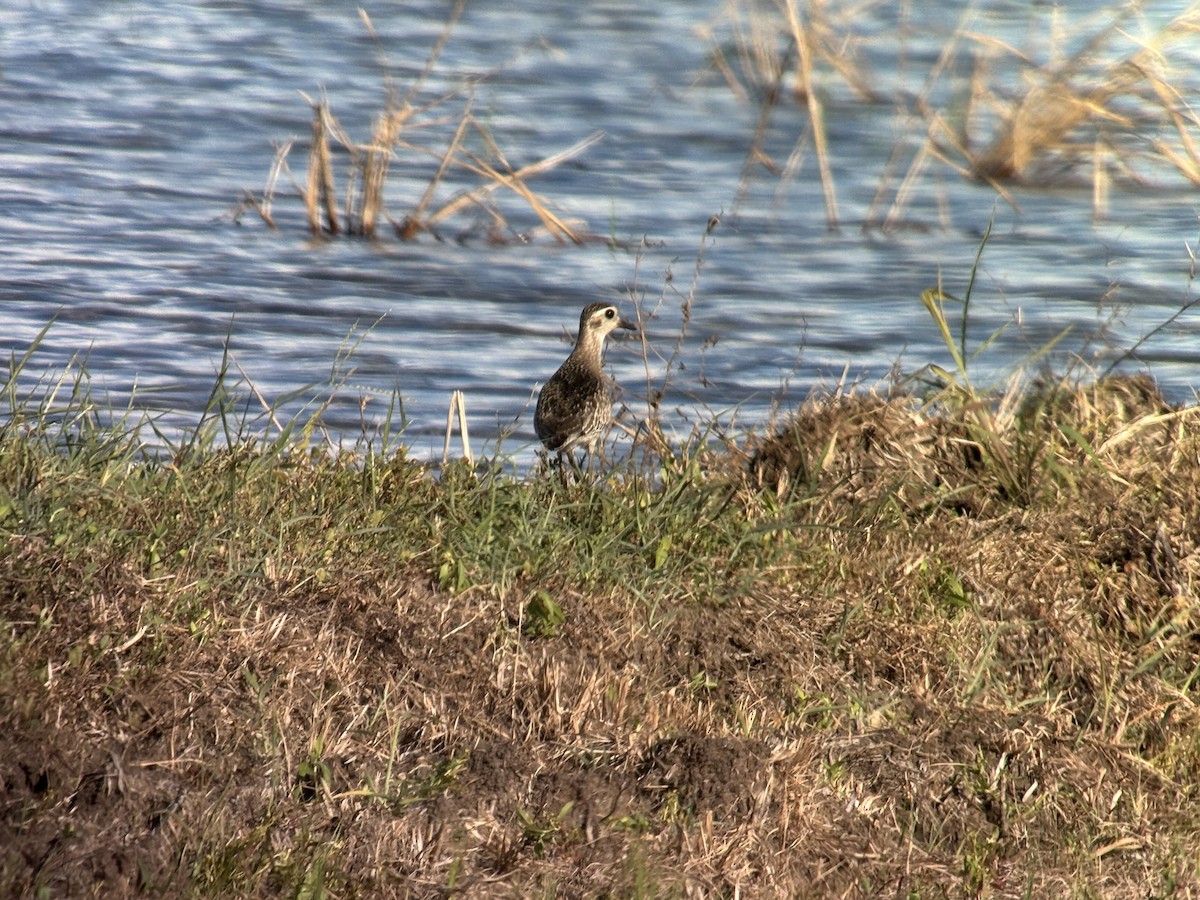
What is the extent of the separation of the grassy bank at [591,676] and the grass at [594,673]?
0.03ft

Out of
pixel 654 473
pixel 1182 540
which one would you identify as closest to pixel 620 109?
pixel 654 473

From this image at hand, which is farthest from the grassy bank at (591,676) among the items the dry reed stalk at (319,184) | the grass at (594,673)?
the dry reed stalk at (319,184)

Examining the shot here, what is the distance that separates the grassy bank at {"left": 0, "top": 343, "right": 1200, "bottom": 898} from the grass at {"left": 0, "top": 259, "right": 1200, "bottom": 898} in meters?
0.01

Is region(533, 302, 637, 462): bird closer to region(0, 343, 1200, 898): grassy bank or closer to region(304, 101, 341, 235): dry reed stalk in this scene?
region(0, 343, 1200, 898): grassy bank

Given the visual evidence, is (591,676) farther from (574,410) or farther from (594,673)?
(574,410)

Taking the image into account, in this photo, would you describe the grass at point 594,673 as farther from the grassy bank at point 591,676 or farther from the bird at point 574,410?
the bird at point 574,410

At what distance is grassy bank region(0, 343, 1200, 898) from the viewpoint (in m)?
3.86

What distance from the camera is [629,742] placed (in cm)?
430

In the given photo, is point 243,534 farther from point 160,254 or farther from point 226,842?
point 160,254

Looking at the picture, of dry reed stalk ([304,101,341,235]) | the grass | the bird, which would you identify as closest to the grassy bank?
the grass

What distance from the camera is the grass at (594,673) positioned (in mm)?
3859

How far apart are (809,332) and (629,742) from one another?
5969mm

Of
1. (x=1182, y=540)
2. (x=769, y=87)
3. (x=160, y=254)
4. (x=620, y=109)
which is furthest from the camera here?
(x=620, y=109)

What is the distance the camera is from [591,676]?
4500 mm
